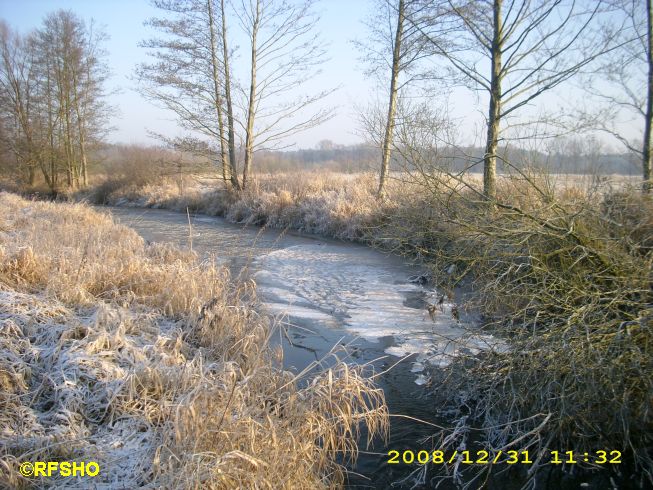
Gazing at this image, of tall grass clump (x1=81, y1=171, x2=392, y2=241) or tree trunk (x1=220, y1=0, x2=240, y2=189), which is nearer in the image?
tall grass clump (x1=81, y1=171, x2=392, y2=241)

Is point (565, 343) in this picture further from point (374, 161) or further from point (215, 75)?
point (215, 75)

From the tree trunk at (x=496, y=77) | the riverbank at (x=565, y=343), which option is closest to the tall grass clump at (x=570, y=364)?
the riverbank at (x=565, y=343)

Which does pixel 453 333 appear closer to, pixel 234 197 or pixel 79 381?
pixel 79 381

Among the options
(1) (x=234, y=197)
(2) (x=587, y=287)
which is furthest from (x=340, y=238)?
(2) (x=587, y=287)

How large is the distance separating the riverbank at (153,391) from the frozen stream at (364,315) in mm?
369

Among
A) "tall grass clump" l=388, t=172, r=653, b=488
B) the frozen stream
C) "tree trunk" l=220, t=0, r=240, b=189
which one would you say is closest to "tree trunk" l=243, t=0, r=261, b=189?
"tree trunk" l=220, t=0, r=240, b=189

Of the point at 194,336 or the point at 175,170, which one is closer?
the point at 194,336

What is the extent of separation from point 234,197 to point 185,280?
11081 millimetres

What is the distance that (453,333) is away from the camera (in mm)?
5301

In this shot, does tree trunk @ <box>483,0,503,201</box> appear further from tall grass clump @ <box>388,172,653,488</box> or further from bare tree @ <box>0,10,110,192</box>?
bare tree @ <box>0,10,110,192</box>

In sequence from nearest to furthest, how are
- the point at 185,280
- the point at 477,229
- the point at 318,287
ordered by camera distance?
the point at 477,229
the point at 185,280
the point at 318,287
